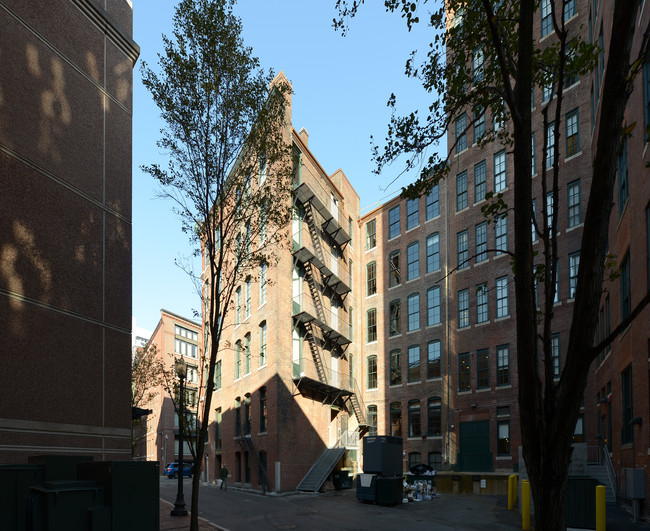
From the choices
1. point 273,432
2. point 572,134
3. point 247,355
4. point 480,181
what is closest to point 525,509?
point 273,432

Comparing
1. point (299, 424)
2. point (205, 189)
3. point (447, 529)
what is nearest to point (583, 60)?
point (205, 189)

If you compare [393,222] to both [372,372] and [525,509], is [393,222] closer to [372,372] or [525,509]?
[372,372]

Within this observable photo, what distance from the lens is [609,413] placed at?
25250 millimetres

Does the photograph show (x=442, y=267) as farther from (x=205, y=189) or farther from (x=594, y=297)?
(x=594, y=297)

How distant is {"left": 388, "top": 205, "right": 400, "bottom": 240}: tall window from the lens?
44656 mm

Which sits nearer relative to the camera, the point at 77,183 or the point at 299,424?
the point at 77,183

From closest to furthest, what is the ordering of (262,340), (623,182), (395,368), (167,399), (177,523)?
(177,523), (623,182), (262,340), (395,368), (167,399)

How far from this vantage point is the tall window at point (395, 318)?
4300 cm

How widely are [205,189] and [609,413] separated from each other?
62.9 feet

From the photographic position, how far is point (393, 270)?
145 feet

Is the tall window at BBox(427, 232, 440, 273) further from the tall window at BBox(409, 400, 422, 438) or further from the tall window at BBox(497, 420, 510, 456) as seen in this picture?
the tall window at BBox(497, 420, 510, 456)

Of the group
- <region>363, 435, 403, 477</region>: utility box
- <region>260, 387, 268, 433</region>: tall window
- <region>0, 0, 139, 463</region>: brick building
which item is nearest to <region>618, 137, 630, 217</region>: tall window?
<region>363, 435, 403, 477</region>: utility box

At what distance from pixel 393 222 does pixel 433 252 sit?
17.7 feet

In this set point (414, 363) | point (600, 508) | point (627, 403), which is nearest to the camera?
point (600, 508)
